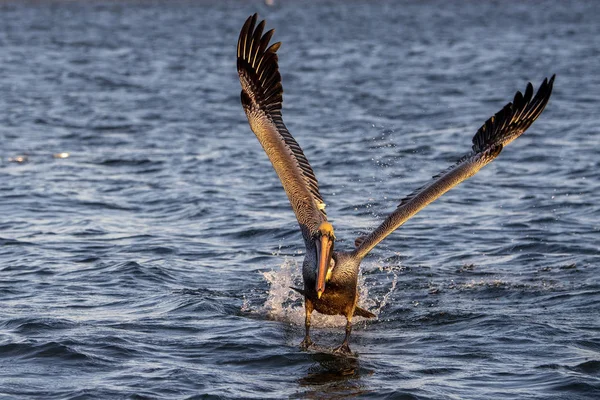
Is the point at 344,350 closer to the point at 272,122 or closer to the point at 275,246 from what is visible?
the point at 272,122

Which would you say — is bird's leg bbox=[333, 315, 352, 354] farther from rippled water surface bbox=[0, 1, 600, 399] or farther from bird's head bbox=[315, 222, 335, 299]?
bird's head bbox=[315, 222, 335, 299]

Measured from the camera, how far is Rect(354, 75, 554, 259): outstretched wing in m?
9.69

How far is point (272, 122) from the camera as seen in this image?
419 inches

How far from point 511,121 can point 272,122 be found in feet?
7.88

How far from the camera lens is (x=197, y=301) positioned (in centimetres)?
1096

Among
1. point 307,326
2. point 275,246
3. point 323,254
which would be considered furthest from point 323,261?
point 275,246

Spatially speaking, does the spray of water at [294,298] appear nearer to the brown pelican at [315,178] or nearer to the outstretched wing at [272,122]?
the brown pelican at [315,178]

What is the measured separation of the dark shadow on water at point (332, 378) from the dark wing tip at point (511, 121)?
108 inches

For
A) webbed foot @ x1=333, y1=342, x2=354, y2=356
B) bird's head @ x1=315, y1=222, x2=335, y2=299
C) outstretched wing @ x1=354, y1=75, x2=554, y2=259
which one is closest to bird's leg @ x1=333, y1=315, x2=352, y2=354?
webbed foot @ x1=333, y1=342, x2=354, y2=356

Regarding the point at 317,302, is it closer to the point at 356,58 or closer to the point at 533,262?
the point at 533,262

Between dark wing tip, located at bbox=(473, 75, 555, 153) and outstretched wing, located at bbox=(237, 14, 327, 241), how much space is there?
188 centimetres

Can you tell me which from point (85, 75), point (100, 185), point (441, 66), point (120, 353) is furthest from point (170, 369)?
point (441, 66)

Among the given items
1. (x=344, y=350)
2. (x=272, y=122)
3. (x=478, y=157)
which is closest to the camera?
(x=344, y=350)

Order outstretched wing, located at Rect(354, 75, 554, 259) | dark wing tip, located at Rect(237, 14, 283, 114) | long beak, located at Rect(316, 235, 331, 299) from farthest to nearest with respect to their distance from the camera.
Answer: dark wing tip, located at Rect(237, 14, 283, 114)
outstretched wing, located at Rect(354, 75, 554, 259)
long beak, located at Rect(316, 235, 331, 299)
